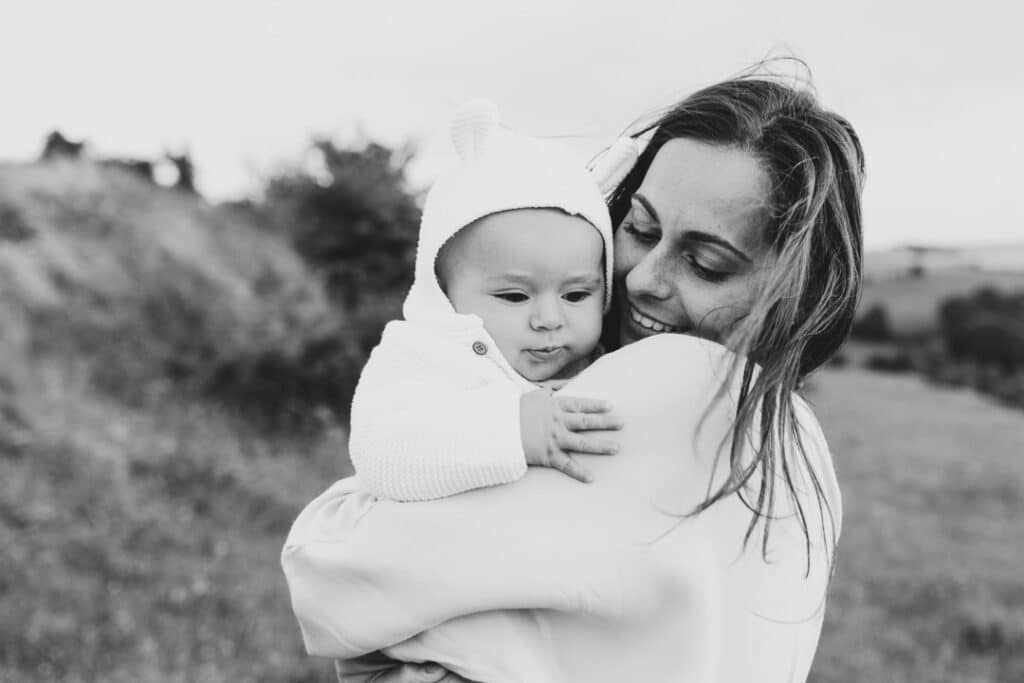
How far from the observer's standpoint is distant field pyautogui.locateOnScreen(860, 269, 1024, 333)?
29641mm

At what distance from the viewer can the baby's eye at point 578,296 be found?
90.3 inches

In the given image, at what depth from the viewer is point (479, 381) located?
6.77 feet

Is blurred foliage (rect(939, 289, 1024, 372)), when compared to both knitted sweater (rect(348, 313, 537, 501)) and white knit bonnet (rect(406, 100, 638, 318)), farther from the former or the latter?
knitted sweater (rect(348, 313, 537, 501))

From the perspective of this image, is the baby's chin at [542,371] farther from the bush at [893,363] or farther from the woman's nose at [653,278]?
the bush at [893,363]

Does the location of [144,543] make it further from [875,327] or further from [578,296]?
[875,327]

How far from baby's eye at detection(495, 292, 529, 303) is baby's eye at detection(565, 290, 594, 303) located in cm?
12

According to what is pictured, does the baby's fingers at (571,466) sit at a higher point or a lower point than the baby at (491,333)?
lower

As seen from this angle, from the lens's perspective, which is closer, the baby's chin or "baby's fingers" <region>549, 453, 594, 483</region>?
"baby's fingers" <region>549, 453, 594, 483</region>

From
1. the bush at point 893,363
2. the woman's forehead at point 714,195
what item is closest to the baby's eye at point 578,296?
the woman's forehead at point 714,195

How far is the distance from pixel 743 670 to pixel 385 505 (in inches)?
29.6

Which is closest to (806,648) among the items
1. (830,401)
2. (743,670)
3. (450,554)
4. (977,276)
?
(743,670)

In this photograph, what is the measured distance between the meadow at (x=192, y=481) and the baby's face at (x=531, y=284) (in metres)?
4.44

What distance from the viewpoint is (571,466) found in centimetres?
180

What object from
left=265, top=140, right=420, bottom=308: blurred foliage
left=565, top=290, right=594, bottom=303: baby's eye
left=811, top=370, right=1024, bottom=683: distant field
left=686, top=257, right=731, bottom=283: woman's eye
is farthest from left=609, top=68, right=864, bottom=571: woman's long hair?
left=265, top=140, right=420, bottom=308: blurred foliage
